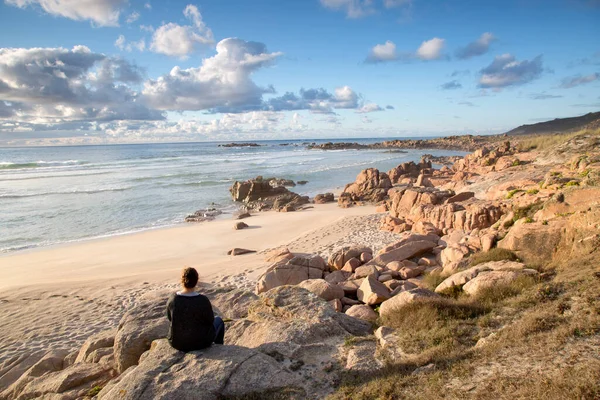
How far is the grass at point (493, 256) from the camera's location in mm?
8706

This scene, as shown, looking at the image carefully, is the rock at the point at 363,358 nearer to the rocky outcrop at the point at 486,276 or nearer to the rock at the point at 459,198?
the rocky outcrop at the point at 486,276

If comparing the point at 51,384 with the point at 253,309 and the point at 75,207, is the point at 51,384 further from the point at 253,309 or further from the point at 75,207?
the point at 75,207

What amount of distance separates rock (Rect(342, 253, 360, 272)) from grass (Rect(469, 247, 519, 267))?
3.66 meters

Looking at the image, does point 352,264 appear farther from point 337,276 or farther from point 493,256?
point 493,256

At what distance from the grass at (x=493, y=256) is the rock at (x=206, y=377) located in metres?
6.20

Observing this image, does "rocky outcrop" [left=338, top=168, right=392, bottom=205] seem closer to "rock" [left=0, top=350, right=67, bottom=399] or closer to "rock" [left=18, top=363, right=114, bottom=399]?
"rock" [left=0, top=350, right=67, bottom=399]

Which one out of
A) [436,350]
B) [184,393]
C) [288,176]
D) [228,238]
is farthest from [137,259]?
[288,176]

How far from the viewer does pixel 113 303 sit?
11.1 meters

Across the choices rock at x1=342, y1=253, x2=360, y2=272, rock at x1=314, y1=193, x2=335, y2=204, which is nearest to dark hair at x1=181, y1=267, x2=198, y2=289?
rock at x1=342, y1=253, x2=360, y2=272

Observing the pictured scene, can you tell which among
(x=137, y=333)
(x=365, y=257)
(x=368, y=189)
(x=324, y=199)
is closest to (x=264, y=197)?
(x=324, y=199)

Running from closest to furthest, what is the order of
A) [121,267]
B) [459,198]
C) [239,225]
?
[121,267] < [459,198] < [239,225]

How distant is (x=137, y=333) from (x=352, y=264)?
715cm

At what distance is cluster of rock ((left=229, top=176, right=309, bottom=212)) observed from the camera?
2761cm

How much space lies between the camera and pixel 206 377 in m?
4.74
